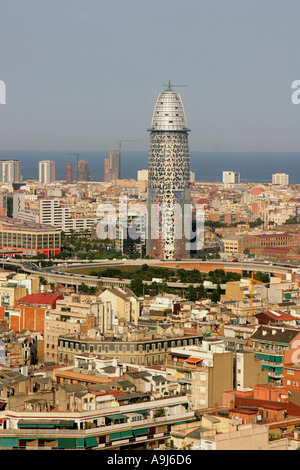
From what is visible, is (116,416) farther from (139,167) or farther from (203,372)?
(139,167)

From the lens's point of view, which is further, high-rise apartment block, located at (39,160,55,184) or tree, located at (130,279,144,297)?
high-rise apartment block, located at (39,160,55,184)

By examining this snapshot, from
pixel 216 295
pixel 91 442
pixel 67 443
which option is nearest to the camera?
pixel 67 443

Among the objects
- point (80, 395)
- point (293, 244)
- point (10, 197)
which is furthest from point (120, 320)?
point (10, 197)

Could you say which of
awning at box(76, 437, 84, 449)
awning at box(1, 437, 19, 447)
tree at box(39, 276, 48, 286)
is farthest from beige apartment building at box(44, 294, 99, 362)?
tree at box(39, 276, 48, 286)

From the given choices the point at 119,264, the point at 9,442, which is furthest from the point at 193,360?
the point at 119,264

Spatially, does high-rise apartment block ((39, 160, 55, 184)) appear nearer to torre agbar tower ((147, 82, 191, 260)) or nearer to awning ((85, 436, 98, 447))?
torre agbar tower ((147, 82, 191, 260))

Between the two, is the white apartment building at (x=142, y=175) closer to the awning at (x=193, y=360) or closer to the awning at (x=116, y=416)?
the awning at (x=193, y=360)
